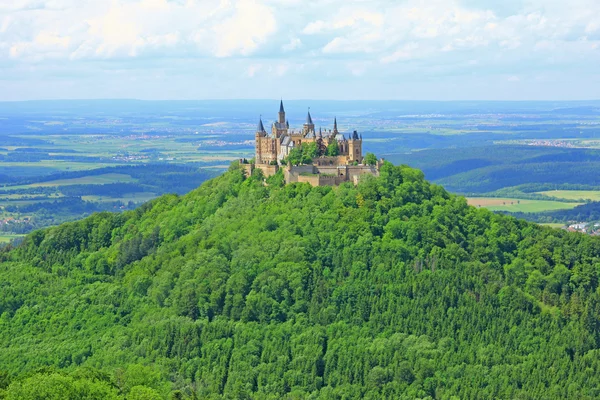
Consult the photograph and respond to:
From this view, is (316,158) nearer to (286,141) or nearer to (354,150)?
(354,150)

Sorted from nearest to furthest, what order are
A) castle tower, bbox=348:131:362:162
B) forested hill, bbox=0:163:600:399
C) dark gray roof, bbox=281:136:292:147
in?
1. forested hill, bbox=0:163:600:399
2. castle tower, bbox=348:131:362:162
3. dark gray roof, bbox=281:136:292:147

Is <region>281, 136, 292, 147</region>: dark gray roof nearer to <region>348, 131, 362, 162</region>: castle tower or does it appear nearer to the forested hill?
the forested hill

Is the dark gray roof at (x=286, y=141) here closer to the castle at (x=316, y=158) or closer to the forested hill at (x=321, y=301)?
the castle at (x=316, y=158)

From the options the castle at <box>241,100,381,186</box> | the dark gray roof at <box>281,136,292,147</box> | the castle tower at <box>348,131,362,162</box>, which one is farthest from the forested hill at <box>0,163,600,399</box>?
the dark gray roof at <box>281,136,292,147</box>

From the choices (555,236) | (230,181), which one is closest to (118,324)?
(230,181)

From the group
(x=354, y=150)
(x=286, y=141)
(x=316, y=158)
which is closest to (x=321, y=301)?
(x=316, y=158)

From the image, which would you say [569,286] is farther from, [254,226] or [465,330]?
[254,226]

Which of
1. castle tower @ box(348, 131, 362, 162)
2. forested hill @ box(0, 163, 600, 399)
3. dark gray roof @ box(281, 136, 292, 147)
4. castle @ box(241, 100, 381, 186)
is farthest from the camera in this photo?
dark gray roof @ box(281, 136, 292, 147)
